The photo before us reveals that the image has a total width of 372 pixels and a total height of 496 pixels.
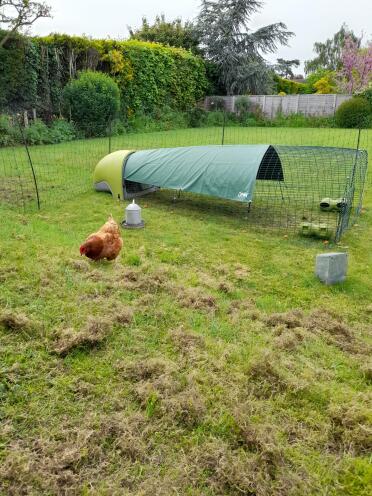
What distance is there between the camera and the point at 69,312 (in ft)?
11.0

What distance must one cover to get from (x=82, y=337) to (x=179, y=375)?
821mm

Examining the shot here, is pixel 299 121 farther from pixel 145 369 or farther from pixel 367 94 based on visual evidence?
pixel 145 369

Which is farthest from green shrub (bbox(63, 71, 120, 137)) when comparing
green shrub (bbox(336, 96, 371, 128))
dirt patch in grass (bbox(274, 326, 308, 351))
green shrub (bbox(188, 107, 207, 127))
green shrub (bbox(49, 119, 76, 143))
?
dirt patch in grass (bbox(274, 326, 308, 351))

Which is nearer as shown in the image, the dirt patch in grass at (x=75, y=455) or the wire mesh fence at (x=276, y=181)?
the dirt patch in grass at (x=75, y=455)

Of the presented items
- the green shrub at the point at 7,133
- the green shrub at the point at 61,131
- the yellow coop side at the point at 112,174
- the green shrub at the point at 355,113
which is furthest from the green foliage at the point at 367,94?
the green shrub at the point at 7,133

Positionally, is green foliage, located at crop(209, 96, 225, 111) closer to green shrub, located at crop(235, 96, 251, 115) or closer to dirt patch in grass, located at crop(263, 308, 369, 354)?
green shrub, located at crop(235, 96, 251, 115)

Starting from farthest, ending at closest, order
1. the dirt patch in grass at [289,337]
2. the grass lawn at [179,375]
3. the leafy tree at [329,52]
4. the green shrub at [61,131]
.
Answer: the leafy tree at [329,52] → the green shrub at [61,131] → the dirt patch in grass at [289,337] → the grass lawn at [179,375]

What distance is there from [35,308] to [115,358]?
958 millimetres

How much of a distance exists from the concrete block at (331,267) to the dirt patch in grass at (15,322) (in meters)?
3.16

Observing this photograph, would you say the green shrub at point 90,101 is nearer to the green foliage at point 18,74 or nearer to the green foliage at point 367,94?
the green foliage at point 18,74

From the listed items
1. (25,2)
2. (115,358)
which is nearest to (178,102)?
(25,2)

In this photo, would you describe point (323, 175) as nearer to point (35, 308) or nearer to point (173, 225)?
point (173, 225)

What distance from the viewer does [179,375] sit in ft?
8.86

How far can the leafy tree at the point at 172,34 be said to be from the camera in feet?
83.1
